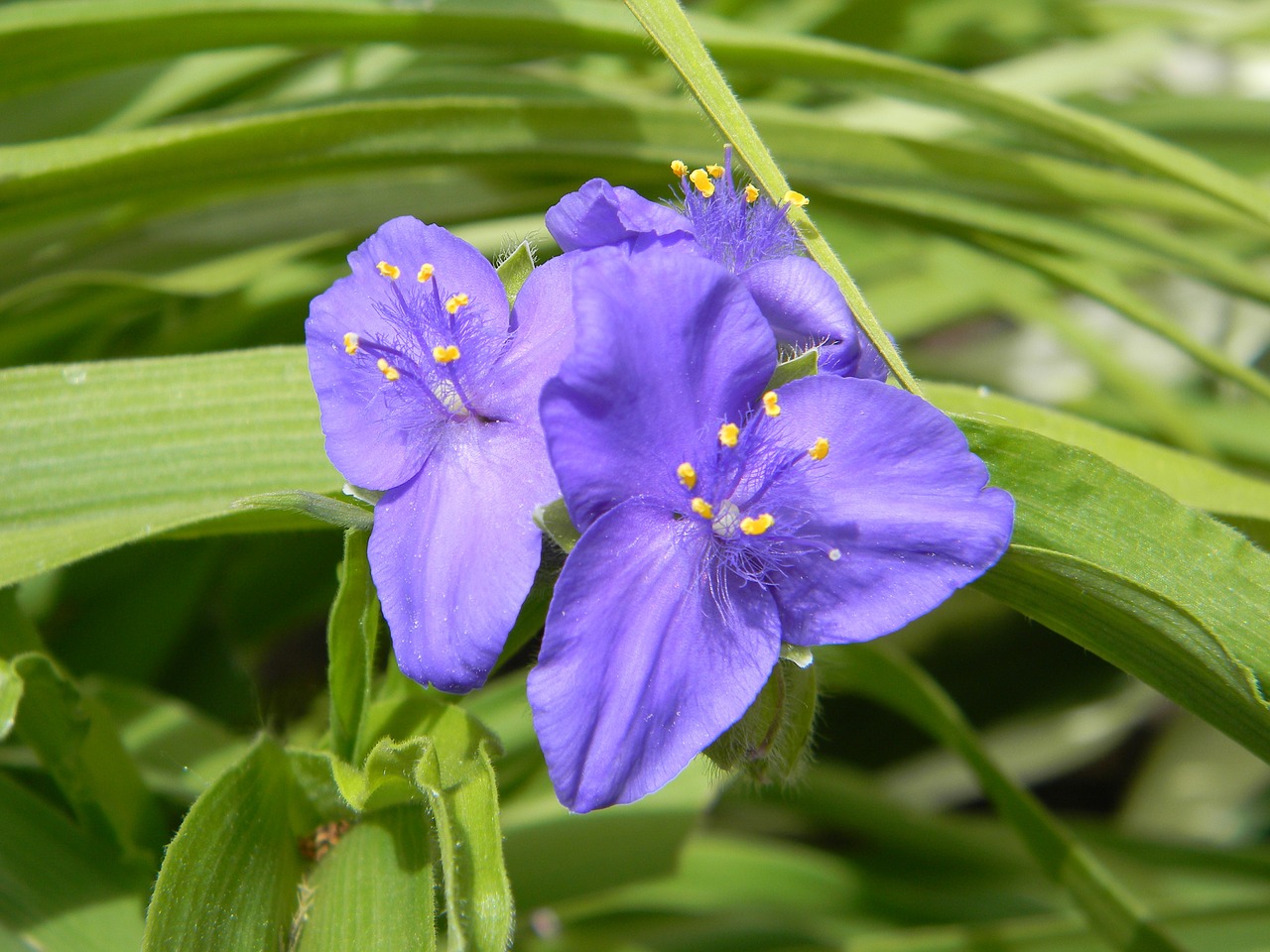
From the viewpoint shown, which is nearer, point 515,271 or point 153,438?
point 515,271

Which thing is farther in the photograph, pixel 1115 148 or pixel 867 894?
pixel 867 894

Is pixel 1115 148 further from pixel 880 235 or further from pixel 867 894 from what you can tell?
pixel 867 894

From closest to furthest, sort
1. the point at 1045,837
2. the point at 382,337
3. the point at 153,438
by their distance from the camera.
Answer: the point at 382,337 → the point at 153,438 → the point at 1045,837

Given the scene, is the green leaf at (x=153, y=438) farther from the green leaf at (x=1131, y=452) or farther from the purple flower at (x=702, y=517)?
the green leaf at (x=1131, y=452)

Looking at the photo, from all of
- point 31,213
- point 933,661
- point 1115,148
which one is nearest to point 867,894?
point 933,661

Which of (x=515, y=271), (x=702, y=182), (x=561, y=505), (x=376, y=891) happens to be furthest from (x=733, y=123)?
(x=376, y=891)

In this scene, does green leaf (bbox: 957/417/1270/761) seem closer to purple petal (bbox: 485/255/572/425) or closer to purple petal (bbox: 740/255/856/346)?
purple petal (bbox: 740/255/856/346)

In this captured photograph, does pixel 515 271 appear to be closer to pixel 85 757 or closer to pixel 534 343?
pixel 534 343
